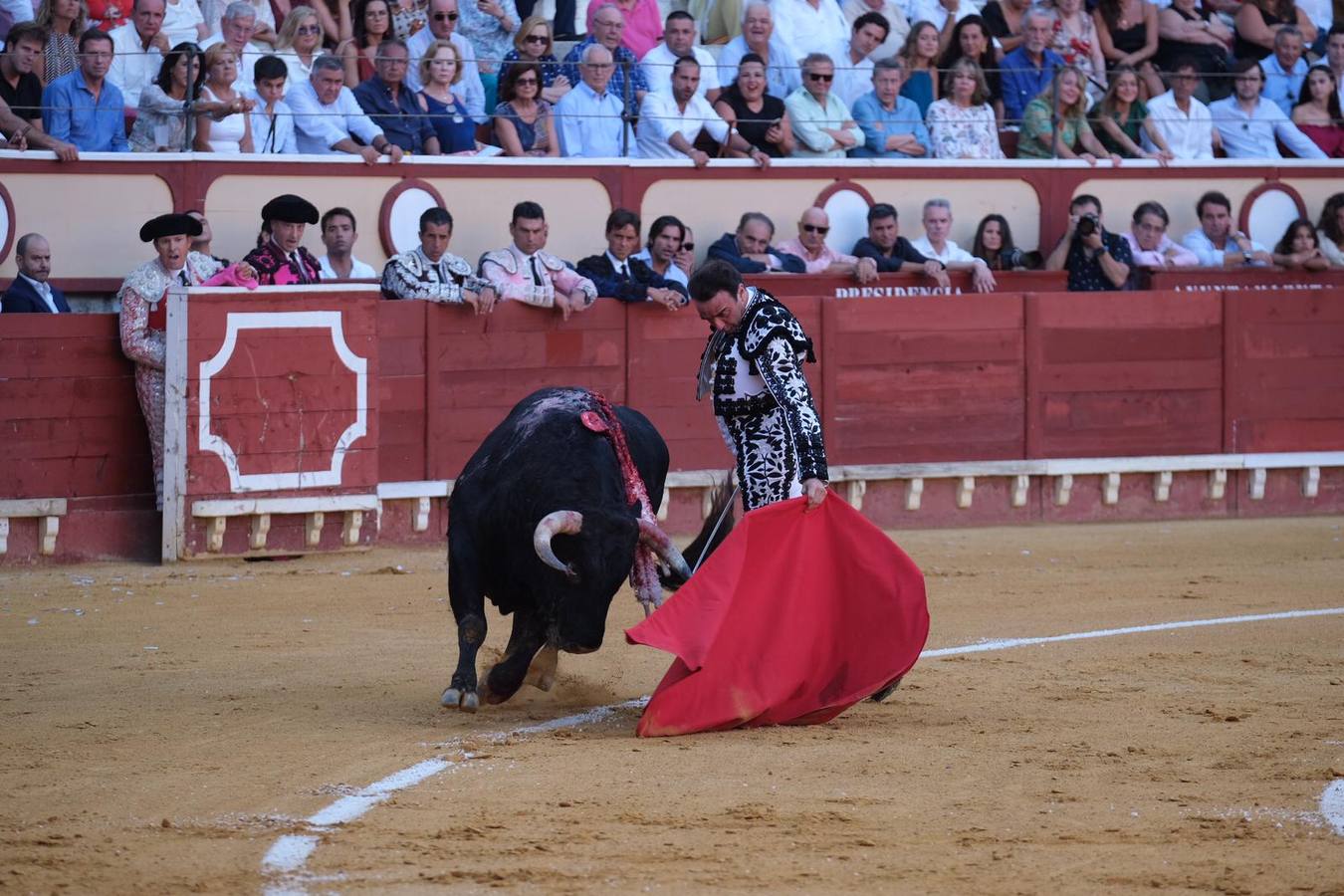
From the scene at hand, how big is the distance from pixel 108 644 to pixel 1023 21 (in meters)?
6.49

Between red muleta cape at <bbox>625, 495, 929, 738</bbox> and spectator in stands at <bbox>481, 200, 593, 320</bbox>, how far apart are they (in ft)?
11.2

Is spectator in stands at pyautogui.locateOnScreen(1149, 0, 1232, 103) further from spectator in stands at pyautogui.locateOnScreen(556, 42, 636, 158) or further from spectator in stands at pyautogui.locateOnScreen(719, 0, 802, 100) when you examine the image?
spectator in stands at pyautogui.locateOnScreen(556, 42, 636, 158)

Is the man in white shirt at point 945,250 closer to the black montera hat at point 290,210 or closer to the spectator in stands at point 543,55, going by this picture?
the spectator in stands at point 543,55

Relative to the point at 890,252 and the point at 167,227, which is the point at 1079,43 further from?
the point at 167,227

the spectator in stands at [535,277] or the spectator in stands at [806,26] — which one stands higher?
the spectator in stands at [806,26]

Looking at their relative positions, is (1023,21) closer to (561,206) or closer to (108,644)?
(561,206)

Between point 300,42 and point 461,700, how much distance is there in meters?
4.62

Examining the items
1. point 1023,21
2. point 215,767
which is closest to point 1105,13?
point 1023,21

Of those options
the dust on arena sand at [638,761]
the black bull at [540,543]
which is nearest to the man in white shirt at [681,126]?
the dust on arena sand at [638,761]

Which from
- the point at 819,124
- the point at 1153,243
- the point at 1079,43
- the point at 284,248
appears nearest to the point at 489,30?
the point at 819,124

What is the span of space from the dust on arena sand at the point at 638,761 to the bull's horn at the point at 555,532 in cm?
41

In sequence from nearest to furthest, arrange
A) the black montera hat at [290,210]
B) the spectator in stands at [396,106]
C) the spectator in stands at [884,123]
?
1. the black montera hat at [290,210]
2. the spectator in stands at [396,106]
3. the spectator in stands at [884,123]

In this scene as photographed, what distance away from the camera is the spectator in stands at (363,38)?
870cm

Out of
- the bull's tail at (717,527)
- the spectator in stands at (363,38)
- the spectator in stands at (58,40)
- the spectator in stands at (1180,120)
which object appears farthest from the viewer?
the spectator in stands at (1180,120)
